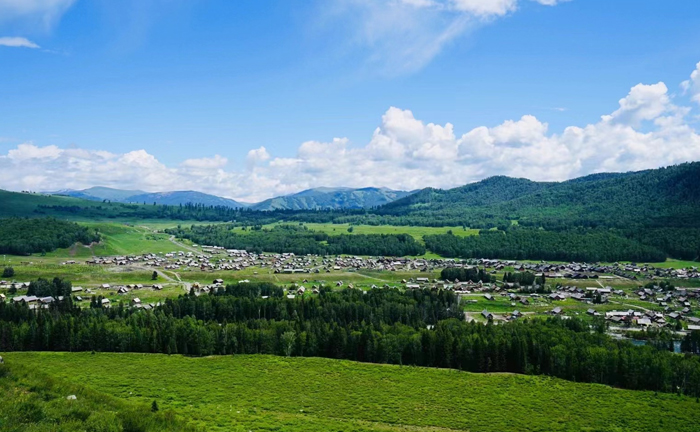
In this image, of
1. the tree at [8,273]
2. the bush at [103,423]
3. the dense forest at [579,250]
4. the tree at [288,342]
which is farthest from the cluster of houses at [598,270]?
the tree at [8,273]

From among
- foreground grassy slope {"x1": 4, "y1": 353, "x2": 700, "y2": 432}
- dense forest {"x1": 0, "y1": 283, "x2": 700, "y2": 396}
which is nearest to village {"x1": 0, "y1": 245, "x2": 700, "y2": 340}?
dense forest {"x1": 0, "y1": 283, "x2": 700, "y2": 396}

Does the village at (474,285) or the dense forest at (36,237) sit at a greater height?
the dense forest at (36,237)

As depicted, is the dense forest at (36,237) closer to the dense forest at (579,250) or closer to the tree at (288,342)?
the tree at (288,342)

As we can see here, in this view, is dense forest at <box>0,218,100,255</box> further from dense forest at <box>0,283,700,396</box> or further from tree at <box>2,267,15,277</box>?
dense forest at <box>0,283,700,396</box>

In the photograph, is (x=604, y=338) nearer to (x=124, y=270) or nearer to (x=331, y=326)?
(x=331, y=326)

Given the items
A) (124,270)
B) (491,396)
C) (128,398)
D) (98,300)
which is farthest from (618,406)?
→ (124,270)
